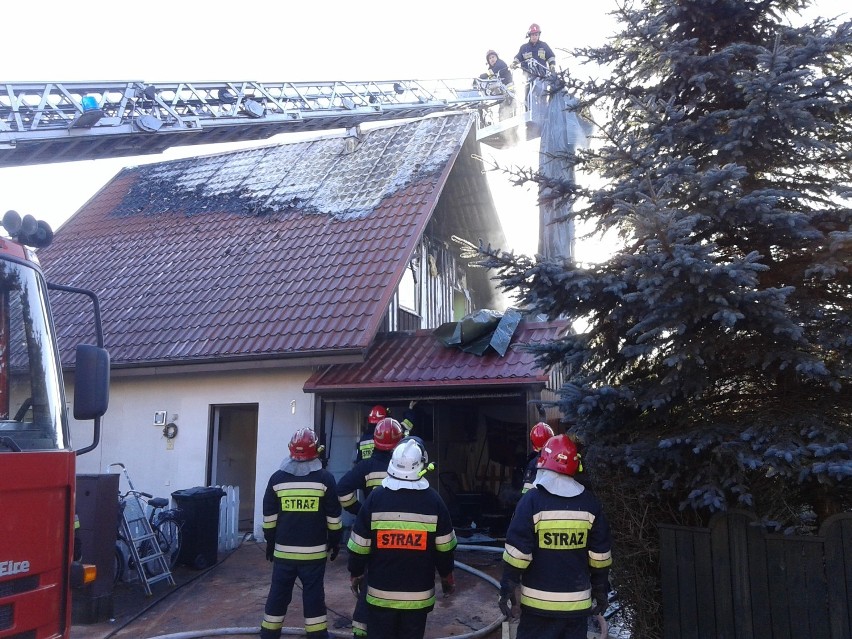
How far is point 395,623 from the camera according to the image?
4984 mm

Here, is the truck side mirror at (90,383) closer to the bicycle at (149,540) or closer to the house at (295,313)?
the bicycle at (149,540)

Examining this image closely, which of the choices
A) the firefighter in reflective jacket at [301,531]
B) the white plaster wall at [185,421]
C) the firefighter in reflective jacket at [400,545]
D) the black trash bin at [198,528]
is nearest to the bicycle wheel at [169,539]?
the black trash bin at [198,528]

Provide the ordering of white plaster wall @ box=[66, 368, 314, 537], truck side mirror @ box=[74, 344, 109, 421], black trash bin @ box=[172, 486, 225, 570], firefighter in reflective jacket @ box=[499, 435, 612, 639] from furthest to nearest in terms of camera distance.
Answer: white plaster wall @ box=[66, 368, 314, 537]
black trash bin @ box=[172, 486, 225, 570]
firefighter in reflective jacket @ box=[499, 435, 612, 639]
truck side mirror @ box=[74, 344, 109, 421]

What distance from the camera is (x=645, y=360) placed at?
5797 millimetres

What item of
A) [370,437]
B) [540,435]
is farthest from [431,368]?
[540,435]

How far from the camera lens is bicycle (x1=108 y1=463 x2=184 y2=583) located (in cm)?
834

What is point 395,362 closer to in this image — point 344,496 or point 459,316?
point 344,496

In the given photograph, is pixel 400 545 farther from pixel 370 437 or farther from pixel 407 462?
pixel 370 437

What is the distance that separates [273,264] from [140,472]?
4.09m

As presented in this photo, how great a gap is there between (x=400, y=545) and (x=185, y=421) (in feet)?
25.9

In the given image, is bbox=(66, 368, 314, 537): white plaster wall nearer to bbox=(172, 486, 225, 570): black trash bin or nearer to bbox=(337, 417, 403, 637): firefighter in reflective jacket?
bbox=(172, 486, 225, 570): black trash bin

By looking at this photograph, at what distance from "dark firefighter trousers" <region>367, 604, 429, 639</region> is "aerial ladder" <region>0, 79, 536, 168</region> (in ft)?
21.7

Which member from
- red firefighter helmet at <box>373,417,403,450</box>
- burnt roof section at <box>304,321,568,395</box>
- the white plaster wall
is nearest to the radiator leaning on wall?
the white plaster wall

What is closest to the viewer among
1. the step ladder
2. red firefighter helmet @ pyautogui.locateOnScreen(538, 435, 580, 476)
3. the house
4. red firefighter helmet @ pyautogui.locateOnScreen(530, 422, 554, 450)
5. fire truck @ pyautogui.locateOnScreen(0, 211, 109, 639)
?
fire truck @ pyautogui.locateOnScreen(0, 211, 109, 639)
